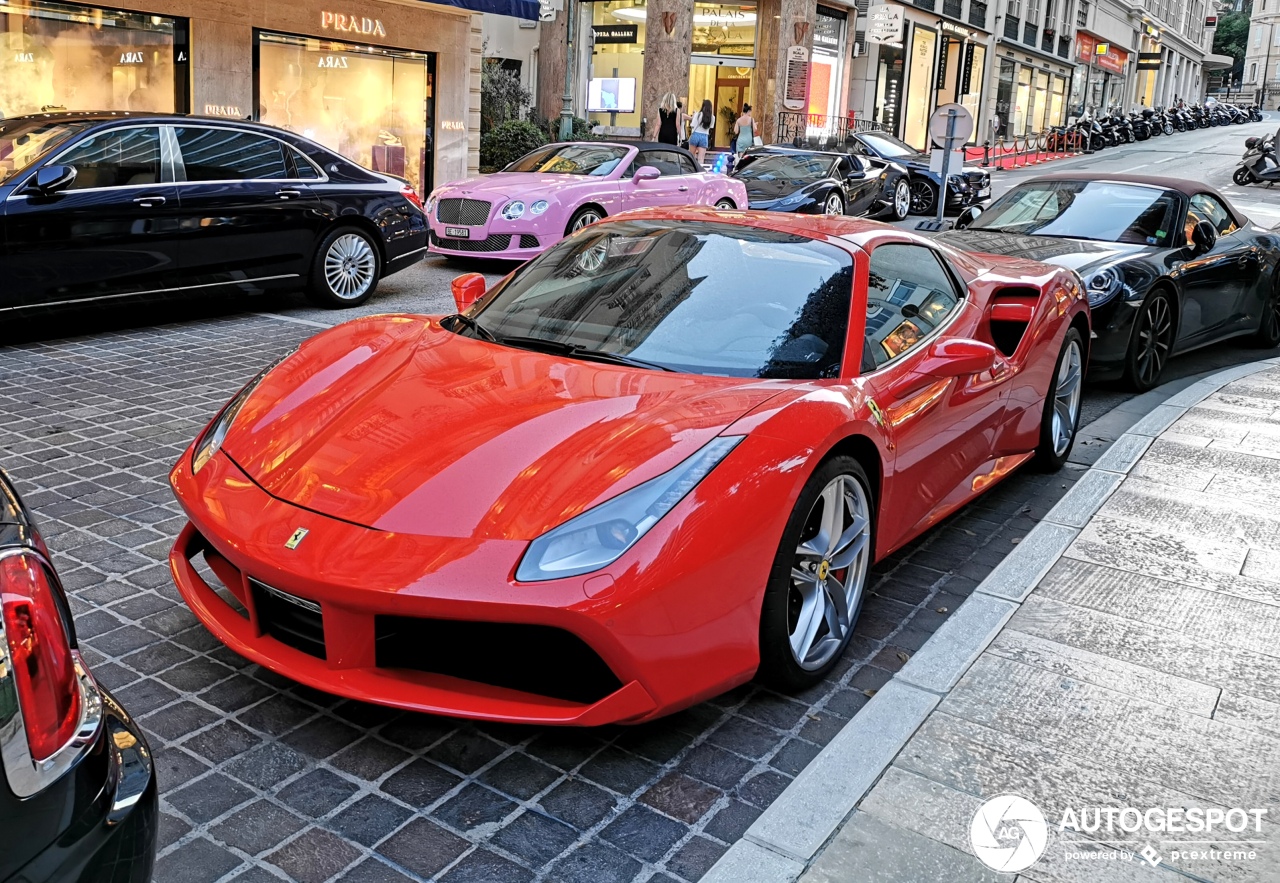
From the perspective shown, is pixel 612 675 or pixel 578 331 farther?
pixel 578 331

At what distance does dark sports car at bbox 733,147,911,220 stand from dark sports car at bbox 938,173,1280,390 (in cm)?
761

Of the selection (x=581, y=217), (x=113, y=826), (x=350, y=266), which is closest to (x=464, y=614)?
(x=113, y=826)

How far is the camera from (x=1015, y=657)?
3875mm

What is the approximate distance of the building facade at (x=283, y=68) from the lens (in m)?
13.4

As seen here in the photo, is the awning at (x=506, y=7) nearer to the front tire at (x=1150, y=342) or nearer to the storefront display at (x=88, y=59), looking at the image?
the storefront display at (x=88, y=59)

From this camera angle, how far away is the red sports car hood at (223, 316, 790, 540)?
3.08m

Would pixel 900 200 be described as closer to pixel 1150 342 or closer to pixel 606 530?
pixel 1150 342

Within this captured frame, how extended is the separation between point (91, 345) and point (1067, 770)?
6943 mm

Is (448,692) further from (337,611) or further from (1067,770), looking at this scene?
(1067,770)

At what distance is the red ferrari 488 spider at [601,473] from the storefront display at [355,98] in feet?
40.3

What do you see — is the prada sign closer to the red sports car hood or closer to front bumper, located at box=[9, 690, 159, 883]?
the red sports car hood

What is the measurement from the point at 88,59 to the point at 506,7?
5355mm

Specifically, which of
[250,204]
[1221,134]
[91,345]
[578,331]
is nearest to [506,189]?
[250,204]

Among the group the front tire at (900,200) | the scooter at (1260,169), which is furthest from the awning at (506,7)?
the scooter at (1260,169)
